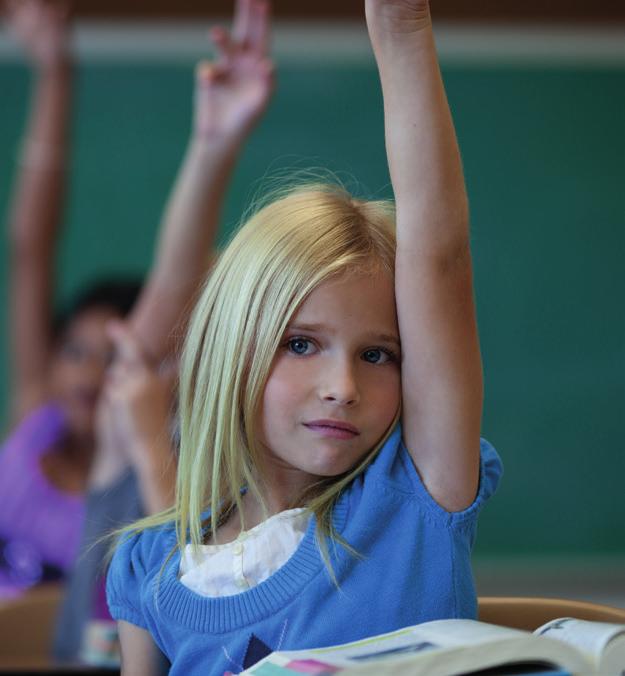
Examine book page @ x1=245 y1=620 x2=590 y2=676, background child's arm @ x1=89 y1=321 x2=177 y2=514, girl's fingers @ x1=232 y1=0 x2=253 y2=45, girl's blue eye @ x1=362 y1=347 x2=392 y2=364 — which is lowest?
book page @ x1=245 y1=620 x2=590 y2=676

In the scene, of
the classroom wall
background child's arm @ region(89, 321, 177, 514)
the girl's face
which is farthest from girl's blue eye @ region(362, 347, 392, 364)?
the classroom wall

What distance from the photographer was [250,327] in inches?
32.2

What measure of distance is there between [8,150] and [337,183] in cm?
227

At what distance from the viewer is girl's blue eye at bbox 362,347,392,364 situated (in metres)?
0.80

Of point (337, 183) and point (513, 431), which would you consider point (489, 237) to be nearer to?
point (513, 431)

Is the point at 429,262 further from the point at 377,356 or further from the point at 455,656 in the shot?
the point at 455,656

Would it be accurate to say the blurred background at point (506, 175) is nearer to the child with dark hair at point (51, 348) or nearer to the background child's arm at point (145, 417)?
the child with dark hair at point (51, 348)

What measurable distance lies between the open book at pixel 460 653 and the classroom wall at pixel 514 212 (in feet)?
7.62

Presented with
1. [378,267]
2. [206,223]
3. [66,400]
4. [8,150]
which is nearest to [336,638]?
[378,267]

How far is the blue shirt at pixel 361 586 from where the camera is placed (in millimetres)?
764

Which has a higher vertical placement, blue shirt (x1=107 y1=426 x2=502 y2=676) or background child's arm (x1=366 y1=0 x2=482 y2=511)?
background child's arm (x1=366 y1=0 x2=482 y2=511)

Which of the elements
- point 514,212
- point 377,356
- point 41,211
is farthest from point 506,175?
point 377,356

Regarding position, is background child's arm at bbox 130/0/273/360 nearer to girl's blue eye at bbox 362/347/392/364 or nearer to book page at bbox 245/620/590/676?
girl's blue eye at bbox 362/347/392/364

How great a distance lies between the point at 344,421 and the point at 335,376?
4 centimetres
